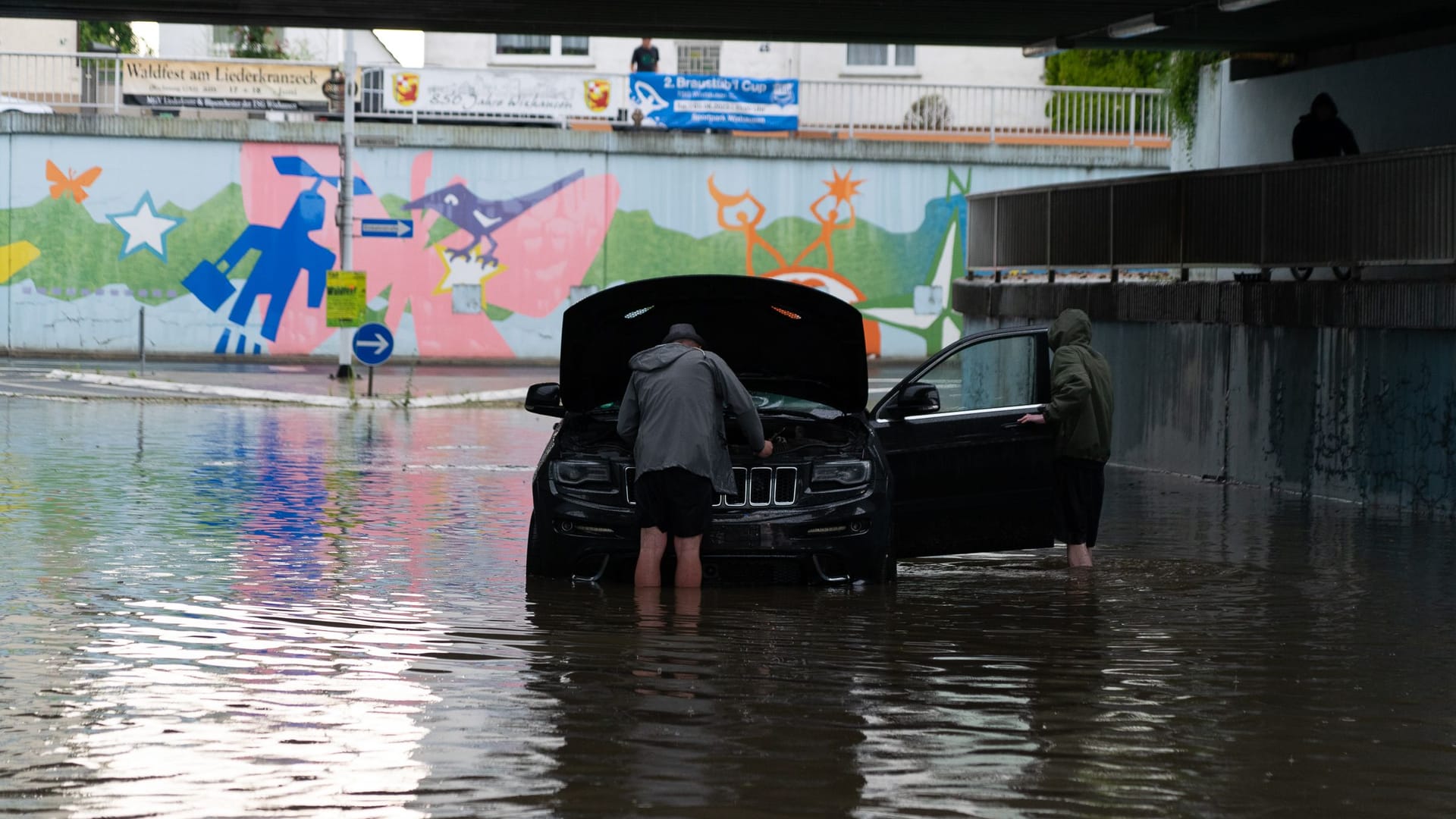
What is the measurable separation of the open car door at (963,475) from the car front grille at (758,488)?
4.44 ft

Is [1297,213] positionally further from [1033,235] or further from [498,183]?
[498,183]

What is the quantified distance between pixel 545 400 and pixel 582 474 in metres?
1.07

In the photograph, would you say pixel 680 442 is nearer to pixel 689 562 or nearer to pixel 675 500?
pixel 675 500

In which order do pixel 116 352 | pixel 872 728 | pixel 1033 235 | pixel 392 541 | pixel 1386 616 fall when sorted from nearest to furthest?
pixel 872 728 < pixel 1386 616 < pixel 392 541 < pixel 1033 235 < pixel 116 352

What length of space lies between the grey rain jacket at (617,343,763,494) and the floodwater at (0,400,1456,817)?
709 mm

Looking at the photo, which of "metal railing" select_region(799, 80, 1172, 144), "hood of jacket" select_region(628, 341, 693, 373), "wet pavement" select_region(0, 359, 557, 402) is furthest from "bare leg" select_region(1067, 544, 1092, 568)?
"metal railing" select_region(799, 80, 1172, 144)

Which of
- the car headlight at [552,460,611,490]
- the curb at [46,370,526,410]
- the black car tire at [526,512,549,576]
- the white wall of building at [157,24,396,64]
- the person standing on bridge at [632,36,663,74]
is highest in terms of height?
the white wall of building at [157,24,396,64]

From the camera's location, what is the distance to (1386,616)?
395 inches

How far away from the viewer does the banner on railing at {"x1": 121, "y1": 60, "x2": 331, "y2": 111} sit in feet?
129

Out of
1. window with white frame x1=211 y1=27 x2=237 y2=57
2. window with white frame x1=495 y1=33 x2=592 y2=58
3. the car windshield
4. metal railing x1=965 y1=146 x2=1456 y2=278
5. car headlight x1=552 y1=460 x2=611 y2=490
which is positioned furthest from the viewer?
window with white frame x1=211 y1=27 x2=237 y2=57

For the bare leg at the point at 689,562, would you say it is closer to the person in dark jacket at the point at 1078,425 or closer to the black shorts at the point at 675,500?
the black shorts at the point at 675,500

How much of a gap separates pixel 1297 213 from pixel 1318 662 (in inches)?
365

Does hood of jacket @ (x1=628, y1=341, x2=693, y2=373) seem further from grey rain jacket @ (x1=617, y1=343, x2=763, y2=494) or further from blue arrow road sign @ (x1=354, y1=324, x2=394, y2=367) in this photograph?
blue arrow road sign @ (x1=354, y1=324, x2=394, y2=367)

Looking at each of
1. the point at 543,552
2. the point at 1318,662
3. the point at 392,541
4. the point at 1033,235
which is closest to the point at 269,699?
the point at 543,552
